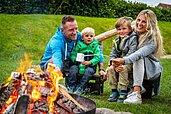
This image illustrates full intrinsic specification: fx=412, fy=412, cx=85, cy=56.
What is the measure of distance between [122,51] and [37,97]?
2129 mm

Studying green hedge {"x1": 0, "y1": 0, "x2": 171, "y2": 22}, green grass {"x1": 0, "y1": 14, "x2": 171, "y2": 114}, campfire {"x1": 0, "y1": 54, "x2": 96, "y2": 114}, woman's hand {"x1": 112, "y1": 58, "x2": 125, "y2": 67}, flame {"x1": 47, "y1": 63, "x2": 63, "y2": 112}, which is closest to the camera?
campfire {"x1": 0, "y1": 54, "x2": 96, "y2": 114}

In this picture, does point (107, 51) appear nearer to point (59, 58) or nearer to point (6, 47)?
point (6, 47)

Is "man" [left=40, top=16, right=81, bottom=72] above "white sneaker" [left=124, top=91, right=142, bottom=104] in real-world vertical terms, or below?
above

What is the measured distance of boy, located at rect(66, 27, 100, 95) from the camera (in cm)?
579

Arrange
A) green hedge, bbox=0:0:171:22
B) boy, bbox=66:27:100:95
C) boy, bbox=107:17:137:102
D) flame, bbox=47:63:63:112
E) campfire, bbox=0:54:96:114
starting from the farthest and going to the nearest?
green hedge, bbox=0:0:171:22 < boy, bbox=66:27:100:95 < boy, bbox=107:17:137:102 < flame, bbox=47:63:63:112 < campfire, bbox=0:54:96:114

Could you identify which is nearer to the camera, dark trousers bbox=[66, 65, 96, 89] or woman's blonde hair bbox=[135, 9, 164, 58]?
woman's blonde hair bbox=[135, 9, 164, 58]

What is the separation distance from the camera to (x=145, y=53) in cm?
546

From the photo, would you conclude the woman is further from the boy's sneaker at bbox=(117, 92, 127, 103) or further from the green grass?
the green grass

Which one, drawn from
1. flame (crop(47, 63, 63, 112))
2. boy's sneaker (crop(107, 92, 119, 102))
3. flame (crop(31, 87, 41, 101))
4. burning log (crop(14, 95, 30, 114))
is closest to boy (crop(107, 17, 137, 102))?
boy's sneaker (crop(107, 92, 119, 102))

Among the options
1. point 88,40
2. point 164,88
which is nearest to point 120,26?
point 88,40

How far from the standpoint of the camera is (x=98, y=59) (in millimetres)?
5922

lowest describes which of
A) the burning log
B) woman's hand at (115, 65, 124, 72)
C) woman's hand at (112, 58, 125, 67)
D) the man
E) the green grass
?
the green grass

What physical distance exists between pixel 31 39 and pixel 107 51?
3090 mm

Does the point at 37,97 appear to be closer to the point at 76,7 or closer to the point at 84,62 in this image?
the point at 84,62
